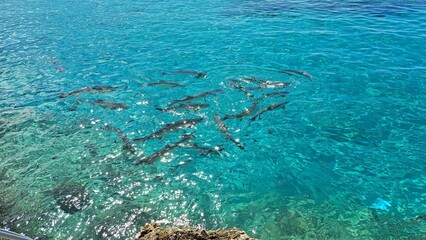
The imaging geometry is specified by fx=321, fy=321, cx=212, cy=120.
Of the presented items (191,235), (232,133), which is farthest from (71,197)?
(232,133)

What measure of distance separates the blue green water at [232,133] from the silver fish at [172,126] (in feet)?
0.83

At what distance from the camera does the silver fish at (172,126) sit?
10133mm

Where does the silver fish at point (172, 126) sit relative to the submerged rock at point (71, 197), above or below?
above

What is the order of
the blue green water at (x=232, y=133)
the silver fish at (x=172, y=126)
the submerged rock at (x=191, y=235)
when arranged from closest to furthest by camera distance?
the submerged rock at (x=191, y=235)
the blue green water at (x=232, y=133)
the silver fish at (x=172, y=126)

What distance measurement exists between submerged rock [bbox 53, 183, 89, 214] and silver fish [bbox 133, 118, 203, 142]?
2.38 meters

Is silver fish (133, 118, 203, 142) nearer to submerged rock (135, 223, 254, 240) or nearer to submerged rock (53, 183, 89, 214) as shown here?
submerged rock (53, 183, 89, 214)

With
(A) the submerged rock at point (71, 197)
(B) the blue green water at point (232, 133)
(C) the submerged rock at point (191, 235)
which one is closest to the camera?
(C) the submerged rock at point (191, 235)

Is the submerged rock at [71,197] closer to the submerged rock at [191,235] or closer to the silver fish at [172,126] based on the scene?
the silver fish at [172,126]

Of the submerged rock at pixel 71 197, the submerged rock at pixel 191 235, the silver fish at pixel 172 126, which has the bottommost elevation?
the submerged rock at pixel 71 197

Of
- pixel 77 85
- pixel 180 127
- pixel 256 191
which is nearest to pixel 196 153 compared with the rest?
pixel 180 127

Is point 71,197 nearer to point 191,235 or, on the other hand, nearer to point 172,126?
point 172,126

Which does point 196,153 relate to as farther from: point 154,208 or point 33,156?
point 33,156

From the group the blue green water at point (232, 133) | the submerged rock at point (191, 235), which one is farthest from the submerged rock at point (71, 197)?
the submerged rock at point (191, 235)

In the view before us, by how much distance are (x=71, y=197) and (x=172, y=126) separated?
12.1ft
